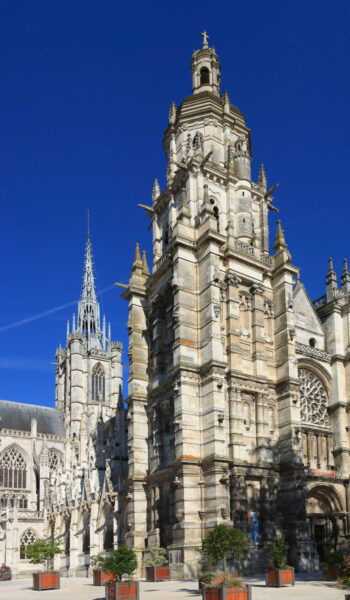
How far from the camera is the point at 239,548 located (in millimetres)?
18641

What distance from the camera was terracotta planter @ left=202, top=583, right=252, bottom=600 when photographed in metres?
13.6

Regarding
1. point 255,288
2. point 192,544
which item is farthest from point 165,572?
point 255,288

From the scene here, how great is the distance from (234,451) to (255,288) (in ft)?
29.7

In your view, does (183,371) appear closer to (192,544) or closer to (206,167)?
(192,544)

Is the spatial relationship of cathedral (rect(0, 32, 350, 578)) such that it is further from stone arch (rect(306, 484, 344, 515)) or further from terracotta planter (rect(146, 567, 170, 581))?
terracotta planter (rect(146, 567, 170, 581))

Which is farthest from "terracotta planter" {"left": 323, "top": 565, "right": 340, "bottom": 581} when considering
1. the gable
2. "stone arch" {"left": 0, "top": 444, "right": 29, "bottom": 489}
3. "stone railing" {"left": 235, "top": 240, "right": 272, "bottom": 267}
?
"stone arch" {"left": 0, "top": 444, "right": 29, "bottom": 489}

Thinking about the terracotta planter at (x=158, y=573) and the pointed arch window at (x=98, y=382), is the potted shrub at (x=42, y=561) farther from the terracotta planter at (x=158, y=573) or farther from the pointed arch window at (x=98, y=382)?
the pointed arch window at (x=98, y=382)

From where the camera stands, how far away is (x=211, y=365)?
90.2ft

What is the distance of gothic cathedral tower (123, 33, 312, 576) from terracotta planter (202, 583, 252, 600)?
11271mm

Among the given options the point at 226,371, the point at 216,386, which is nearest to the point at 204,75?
the point at 226,371

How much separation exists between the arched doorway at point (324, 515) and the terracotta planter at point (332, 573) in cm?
974

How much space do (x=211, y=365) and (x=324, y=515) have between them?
36.6 ft

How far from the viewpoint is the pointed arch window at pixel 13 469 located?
58406 mm

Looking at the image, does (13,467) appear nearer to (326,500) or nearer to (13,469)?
(13,469)
